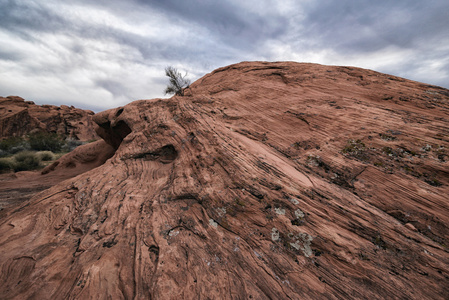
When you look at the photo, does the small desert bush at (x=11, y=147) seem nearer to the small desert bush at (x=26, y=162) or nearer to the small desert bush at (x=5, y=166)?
the small desert bush at (x=26, y=162)

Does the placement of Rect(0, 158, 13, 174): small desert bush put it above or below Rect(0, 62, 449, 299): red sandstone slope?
below

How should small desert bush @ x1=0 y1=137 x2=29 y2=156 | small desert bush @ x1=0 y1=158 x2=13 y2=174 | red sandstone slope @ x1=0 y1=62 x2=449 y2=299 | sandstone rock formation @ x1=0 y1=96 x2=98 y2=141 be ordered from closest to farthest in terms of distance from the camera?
red sandstone slope @ x1=0 y1=62 x2=449 y2=299, small desert bush @ x1=0 y1=158 x2=13 y2=174, small desert bush @ x1=0 y1=137 x2=29 y2=156, sandstone rock formation @ x1=0 y1=96 x2=98 y2=141

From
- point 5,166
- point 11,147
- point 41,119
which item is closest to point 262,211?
point 5,166

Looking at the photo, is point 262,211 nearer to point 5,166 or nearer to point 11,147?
point 5,166

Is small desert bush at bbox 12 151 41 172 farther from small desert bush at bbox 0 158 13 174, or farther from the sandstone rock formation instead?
the sandstone rock formation

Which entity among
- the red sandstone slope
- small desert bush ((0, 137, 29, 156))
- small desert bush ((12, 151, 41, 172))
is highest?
the red sandstone slope

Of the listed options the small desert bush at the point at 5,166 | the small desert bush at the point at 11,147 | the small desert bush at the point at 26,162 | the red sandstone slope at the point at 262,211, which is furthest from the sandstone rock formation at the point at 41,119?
the red sandstone slope at the point at 262,211

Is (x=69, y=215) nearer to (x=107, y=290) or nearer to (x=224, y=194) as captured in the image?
(x=107, y=290)

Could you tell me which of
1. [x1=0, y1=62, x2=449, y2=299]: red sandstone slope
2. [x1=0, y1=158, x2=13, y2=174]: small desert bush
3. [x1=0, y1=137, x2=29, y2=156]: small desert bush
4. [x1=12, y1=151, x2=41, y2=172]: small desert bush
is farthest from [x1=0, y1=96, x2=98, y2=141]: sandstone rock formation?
[x1=0, y1=62, x2=449, y2=299]: red sandstone slope

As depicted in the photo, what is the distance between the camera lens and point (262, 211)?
4.18 meters

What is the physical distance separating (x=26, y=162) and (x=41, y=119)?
119ft

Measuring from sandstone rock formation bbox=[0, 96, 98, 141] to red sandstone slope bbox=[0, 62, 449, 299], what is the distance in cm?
4116

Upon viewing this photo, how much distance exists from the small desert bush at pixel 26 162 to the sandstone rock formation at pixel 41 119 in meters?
20.3

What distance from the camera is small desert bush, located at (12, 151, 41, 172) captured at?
18.1 m
